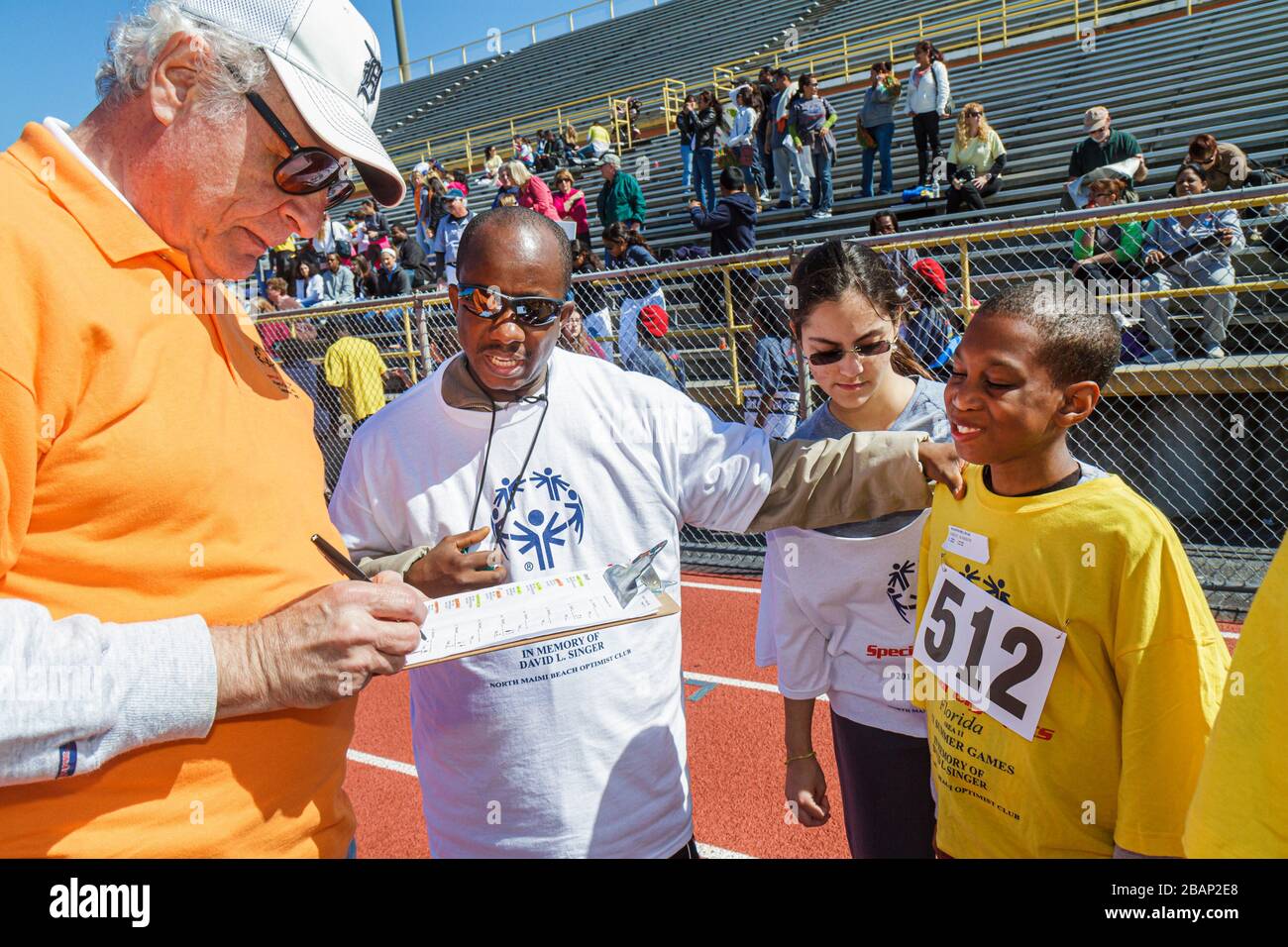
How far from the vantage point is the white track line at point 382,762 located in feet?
14.5

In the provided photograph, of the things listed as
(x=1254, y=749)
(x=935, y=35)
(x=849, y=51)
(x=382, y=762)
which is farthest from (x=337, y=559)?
(x=849, y=51)

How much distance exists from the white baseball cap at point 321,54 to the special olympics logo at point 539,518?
0.71m

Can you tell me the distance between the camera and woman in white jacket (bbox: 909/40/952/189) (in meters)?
12.1

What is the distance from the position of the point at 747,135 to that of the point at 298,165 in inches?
547

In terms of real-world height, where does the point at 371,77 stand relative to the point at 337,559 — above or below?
above

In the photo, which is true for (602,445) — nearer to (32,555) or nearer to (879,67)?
(32,555)

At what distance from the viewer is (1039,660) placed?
5.47ft

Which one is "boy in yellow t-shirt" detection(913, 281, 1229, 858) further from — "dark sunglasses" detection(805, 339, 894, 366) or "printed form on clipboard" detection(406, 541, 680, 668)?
"printed form on clipboard" detection(406, 541, 680, 668)

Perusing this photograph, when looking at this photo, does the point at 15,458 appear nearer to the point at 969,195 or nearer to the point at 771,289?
the point at 771,289

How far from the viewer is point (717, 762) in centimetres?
420

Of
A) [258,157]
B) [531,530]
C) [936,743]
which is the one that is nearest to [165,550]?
[258,157]

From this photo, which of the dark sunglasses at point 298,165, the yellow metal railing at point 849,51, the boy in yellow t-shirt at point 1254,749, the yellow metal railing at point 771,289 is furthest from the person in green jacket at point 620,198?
Answer: the boy in yellow t-shirt at point 1254,749

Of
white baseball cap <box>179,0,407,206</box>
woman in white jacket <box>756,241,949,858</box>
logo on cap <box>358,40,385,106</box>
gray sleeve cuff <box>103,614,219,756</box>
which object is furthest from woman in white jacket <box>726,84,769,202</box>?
gray sleeve cuff <box>103,614,219,756</box>

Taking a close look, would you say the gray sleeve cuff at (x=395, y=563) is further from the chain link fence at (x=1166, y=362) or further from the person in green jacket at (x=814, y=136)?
the person in green jacket at (x=814, y=136)
